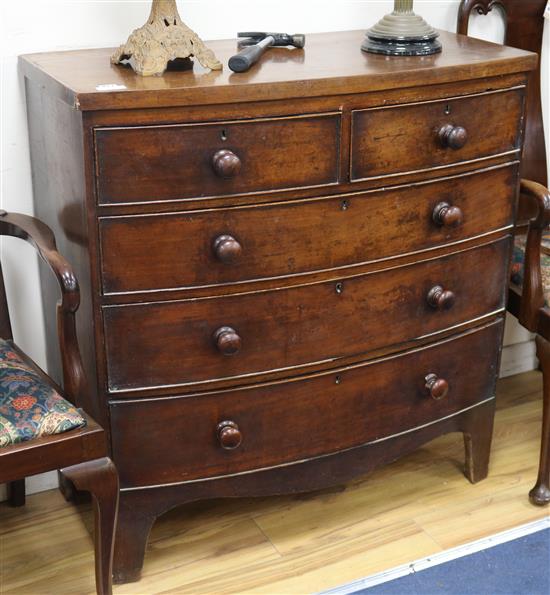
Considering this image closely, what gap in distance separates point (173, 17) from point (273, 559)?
47.6 inches

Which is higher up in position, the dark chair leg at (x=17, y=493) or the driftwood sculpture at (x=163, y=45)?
Result: the driftwood sculpture at (x=163, y=45)

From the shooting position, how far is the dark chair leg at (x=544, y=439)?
235cm

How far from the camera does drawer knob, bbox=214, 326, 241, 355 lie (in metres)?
1.95

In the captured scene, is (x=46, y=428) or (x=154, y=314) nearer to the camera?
(x=46, y=428)

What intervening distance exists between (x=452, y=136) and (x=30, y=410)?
100cm

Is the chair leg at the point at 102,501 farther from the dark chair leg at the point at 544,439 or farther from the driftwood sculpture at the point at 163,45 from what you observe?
the dark chair leg at the point at 544,439

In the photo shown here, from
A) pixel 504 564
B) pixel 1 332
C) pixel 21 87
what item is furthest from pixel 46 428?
pixel 504 564

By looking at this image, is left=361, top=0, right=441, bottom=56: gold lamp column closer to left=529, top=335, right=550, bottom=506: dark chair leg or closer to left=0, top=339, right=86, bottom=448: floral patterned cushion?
left=529, top=335, right=550, bottom=506: dark chair leg

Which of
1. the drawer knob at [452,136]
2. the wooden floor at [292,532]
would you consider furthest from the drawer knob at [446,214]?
the wooden floor at [292,532]

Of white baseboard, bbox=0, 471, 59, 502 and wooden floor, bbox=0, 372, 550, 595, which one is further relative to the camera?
white baseboard, bbox=0, 471, 59, 502

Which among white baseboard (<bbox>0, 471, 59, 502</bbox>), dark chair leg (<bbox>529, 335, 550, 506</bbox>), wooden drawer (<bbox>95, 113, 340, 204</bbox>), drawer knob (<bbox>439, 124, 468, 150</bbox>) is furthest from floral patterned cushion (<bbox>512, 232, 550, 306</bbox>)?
white baseboard (<bbox>0, 471, 59, 502</bbox>)

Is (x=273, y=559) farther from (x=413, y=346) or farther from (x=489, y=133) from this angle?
(x=489, y=133)

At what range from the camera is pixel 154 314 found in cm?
191

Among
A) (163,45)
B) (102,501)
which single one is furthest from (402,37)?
(102,501)
